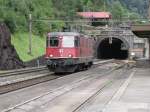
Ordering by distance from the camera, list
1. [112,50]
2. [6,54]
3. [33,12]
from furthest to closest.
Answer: [112,50] < [33,12] < [6,54]

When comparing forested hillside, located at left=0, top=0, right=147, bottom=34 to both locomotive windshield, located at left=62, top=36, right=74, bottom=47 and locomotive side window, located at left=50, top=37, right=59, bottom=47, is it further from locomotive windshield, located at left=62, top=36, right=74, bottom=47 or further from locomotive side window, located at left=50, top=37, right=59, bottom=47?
locomotive windshield, located at left=62, top=36, right=74, bottom=47

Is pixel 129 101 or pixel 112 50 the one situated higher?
pixel 129 101

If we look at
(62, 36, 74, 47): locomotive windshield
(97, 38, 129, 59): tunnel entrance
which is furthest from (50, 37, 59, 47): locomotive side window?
(97, 38, 129, 59): tunnel entrance

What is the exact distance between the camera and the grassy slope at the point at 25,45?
62.6m

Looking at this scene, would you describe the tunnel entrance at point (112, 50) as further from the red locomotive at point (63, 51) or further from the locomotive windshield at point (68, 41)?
the locomotive windshield at point (68, 41)

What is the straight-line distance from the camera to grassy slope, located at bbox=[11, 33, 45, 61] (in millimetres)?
62594

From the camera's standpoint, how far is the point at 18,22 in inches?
2876

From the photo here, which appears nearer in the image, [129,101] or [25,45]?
[129,101]

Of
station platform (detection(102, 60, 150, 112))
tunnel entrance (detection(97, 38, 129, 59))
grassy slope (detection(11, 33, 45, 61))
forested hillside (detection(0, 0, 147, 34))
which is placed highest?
forested hillside (detection(0, 0, 147, 34))

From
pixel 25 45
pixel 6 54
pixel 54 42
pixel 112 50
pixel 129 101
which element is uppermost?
pixel 54 42

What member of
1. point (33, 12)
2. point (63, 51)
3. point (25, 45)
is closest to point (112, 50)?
point (33, 12)

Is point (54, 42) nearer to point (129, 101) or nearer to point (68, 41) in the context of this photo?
point (68, 41)

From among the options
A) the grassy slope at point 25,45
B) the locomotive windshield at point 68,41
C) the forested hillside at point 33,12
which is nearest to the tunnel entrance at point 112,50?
the forested hillside at point 33,12

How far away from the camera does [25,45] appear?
6788cm
